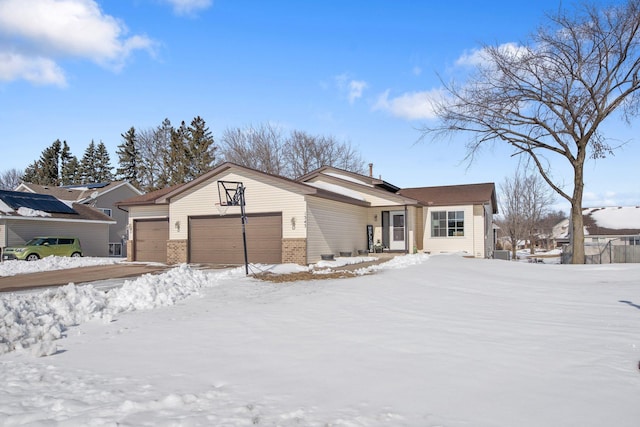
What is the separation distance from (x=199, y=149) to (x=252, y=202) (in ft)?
100

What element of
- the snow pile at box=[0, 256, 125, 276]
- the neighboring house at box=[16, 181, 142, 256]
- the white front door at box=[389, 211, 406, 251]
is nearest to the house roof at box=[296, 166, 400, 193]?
the white front door at box=[389, 211, 406, 251]

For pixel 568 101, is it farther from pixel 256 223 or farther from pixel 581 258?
pixel 256 223

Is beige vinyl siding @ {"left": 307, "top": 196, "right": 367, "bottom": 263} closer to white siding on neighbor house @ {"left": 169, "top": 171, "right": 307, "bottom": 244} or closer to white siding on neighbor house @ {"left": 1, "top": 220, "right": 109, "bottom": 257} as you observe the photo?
white siding on neighbor house @ {"left": 169, "top": 171, "right": 307, "bottom": 244}

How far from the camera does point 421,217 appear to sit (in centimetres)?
2581

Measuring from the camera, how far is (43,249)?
24.7 meters

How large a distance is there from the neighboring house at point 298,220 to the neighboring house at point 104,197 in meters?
16.7

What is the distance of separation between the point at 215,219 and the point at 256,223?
7.79 ft

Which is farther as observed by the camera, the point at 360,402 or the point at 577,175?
the point at 577,175

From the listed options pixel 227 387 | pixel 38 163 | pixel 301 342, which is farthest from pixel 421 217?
pixel 38 163

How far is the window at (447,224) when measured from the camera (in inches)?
991

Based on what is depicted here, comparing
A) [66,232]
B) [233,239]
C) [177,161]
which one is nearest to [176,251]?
[233,239]

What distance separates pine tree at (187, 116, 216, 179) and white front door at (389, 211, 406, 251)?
27.8m

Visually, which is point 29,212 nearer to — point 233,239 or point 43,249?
point 43,249

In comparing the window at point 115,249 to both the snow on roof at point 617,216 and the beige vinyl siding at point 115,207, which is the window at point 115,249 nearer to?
the beige vinyl siding at point 115,207
